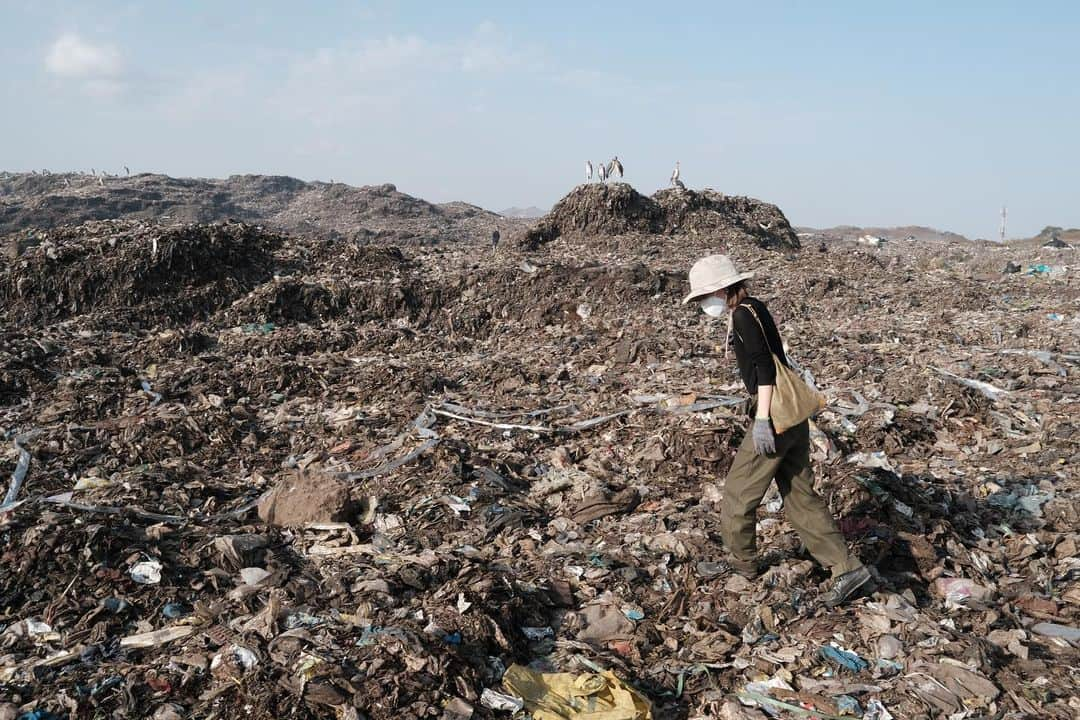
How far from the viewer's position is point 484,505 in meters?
4.18

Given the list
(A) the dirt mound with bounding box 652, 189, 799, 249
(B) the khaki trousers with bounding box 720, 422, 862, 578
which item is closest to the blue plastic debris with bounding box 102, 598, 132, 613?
(B) the khaki trousers with bounding box 720, 422, 862, 578

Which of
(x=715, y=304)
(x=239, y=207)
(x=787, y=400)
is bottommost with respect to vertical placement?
(x=787, y=400)

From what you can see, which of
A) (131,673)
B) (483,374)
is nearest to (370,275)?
(483,374)

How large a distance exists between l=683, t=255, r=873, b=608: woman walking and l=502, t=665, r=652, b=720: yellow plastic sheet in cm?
98

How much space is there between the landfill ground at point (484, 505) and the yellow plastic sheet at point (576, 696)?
7 cm

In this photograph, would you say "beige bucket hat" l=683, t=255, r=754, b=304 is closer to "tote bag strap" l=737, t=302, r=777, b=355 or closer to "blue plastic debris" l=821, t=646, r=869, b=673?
"tote bag strap" l=737, t=302, r=777, b=355

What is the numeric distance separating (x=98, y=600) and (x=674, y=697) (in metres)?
2.47

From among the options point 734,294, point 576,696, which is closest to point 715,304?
point 734,294

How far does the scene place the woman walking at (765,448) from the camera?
2904mm

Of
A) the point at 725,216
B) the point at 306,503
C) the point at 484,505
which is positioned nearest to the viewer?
the point at 306,503

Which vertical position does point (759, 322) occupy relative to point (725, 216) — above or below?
below

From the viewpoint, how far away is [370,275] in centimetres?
1021

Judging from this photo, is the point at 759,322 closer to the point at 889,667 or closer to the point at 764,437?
the point at 764,437

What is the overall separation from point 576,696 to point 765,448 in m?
1.21
